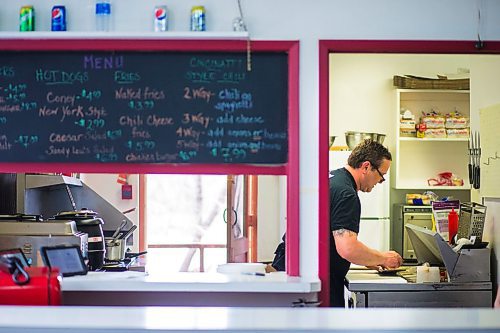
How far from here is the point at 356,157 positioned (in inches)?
177

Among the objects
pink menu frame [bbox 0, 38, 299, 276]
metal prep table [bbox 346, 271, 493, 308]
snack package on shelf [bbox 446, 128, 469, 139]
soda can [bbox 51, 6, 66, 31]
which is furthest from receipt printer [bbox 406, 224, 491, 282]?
snack package on shelf [bbox 446, 128, 469, 139]

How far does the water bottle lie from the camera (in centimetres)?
316

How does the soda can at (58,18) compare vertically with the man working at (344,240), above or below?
above

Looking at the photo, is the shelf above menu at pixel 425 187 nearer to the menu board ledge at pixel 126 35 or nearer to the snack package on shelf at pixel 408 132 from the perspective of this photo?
the snack package on shelf at pixel 408 132

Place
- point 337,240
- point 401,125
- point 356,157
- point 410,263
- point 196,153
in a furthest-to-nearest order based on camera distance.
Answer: point 401,125
point 410,263
point 356,157
point 337,240
point 196,153

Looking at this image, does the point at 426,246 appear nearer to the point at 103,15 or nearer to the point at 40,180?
the point at 103,15

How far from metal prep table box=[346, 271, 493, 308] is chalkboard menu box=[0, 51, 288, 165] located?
992 mm

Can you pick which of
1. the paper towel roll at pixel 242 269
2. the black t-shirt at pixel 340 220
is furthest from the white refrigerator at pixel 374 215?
the paper towel roll at pixel 242 269

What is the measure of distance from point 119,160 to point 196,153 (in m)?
0.33

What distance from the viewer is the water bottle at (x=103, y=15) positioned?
3.16m

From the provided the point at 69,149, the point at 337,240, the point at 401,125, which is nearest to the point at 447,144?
the point at 401,125

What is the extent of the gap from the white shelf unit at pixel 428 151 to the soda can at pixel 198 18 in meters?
3.66

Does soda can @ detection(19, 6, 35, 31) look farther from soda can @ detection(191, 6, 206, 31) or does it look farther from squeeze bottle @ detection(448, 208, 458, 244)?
squeeze bottle @ detection(448, 208, 458, 244)

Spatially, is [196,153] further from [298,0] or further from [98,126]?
[298,0]
